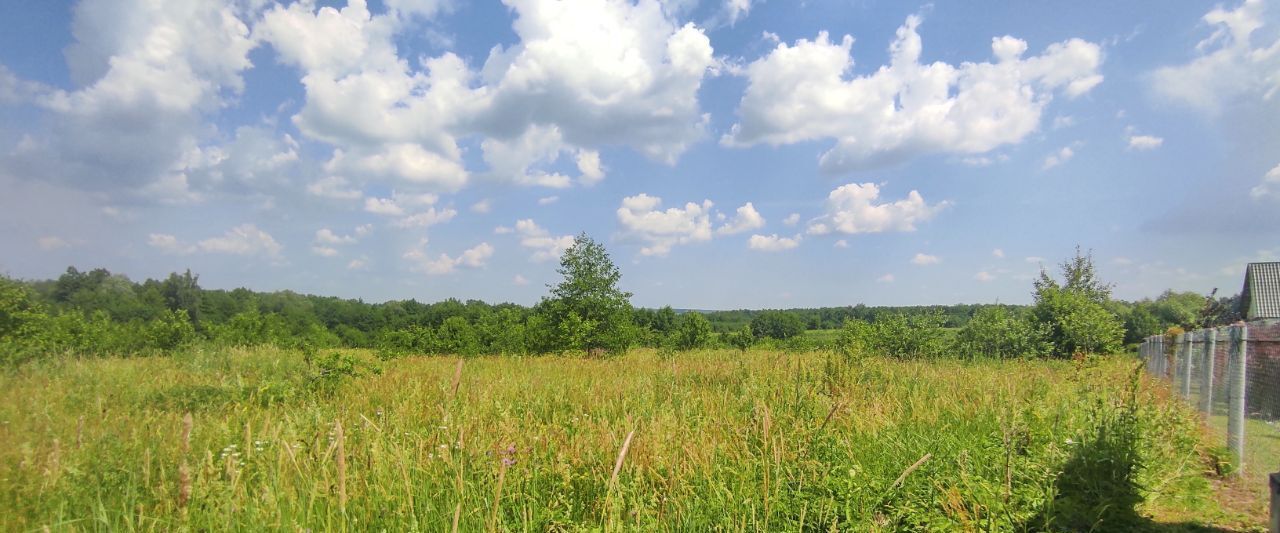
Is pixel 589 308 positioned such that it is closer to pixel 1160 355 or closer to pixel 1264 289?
pixel 1160 355

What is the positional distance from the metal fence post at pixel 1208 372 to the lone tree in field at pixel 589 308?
502 inches

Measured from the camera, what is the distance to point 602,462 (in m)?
3.69

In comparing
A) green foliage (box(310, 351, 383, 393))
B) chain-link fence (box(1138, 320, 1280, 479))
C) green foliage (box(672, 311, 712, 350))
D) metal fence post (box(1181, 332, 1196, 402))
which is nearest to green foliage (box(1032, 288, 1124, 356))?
metal fence post (box(1181, 332, 1196, 402))

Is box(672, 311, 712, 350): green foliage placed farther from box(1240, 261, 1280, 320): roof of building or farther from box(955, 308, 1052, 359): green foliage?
box(1240, 261, 1280, 320): roof of building

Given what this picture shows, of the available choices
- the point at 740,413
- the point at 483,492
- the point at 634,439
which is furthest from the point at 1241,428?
the point at 483,492

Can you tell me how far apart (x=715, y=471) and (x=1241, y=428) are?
5.18 meters

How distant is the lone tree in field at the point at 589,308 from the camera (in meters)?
16.9

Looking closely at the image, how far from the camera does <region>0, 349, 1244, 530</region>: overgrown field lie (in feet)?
9.83

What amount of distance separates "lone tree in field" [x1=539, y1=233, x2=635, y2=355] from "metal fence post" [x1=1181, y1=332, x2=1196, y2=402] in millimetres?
12432

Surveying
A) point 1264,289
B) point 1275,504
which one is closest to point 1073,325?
point 1275,504

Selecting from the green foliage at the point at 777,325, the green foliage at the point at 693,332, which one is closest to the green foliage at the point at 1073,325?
the green foliage at the point at 693,332

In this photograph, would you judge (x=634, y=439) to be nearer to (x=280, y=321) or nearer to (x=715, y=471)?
(x=715, y=471)

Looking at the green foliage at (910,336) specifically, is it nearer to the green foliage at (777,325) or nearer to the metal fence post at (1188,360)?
the metal fence post at (1188,360)

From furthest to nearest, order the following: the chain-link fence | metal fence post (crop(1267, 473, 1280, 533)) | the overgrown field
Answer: the chain-link fence → the overgrown field → metal fence post (crop(1267, 473, 1280, 533))
